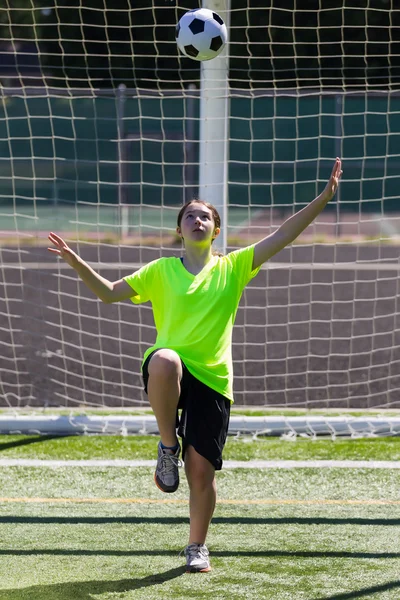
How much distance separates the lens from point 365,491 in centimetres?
512

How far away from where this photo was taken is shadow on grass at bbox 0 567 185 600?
355 centimetres

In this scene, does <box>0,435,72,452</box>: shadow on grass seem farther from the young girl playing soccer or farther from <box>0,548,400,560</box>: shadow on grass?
the young girl playing soccer

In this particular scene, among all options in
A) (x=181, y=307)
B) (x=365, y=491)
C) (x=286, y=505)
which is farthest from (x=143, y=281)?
(x=365, y=491)

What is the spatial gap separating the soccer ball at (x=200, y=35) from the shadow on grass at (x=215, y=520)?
95.3 inches

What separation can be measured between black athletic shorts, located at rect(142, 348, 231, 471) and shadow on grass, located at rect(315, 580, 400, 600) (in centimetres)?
66

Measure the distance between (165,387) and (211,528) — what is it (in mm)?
1103

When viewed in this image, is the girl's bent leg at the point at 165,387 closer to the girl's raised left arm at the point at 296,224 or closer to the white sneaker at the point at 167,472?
the white sneaker at the point at 167,472

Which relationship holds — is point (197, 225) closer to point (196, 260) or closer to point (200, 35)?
point (196, 260)

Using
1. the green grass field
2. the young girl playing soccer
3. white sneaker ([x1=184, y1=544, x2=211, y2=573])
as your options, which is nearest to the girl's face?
the young girl playing soccer

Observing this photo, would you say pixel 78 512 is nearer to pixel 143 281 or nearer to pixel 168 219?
pixel 143 281

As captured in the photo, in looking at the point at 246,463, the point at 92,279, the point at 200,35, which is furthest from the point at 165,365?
the point at 200,35

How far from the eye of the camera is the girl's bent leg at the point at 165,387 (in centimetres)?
367

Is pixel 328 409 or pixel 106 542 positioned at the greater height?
pixel 106 542

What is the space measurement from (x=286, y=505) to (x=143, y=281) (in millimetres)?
1536
